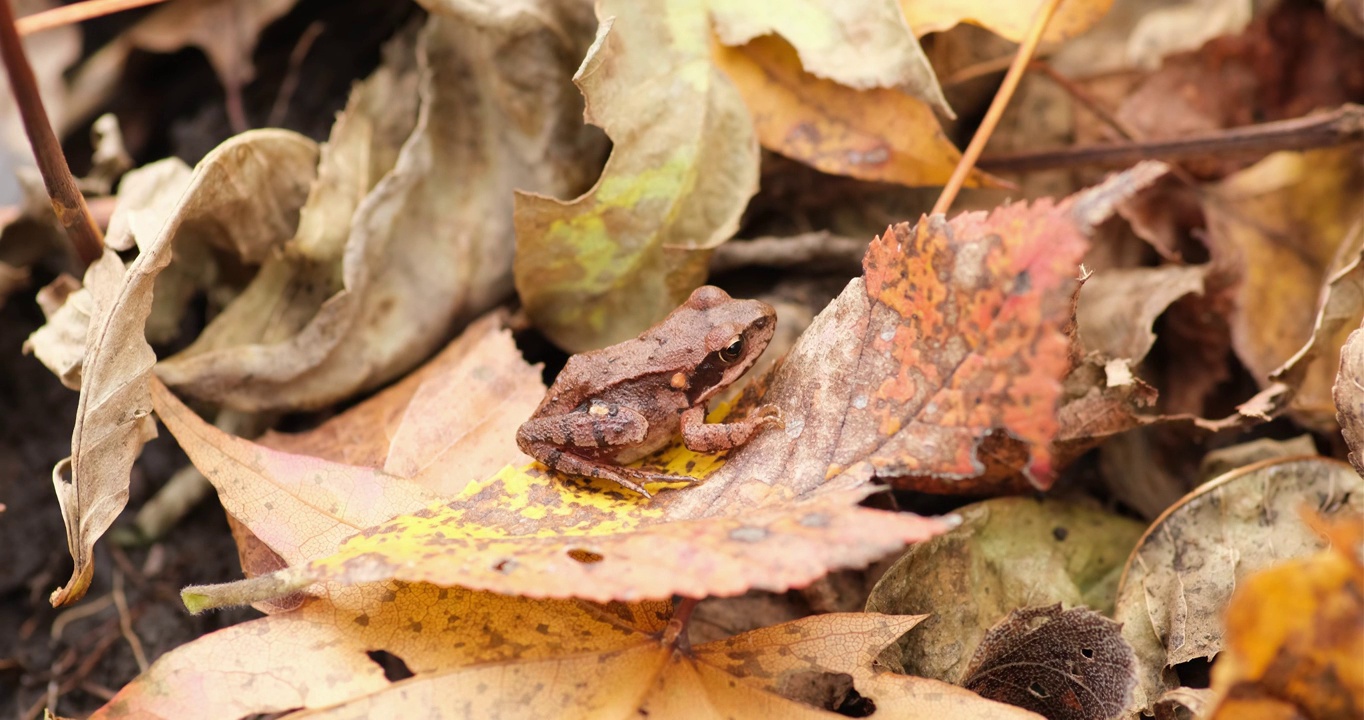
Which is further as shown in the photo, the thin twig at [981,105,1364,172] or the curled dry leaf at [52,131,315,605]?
the thin twig at [981,105,1364,172]

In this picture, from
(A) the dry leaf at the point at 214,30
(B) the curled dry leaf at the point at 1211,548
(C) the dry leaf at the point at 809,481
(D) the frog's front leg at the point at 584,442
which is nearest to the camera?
(C) the dry leaf at the point at 809,481

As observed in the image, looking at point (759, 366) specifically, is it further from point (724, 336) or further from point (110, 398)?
point (110, 398)

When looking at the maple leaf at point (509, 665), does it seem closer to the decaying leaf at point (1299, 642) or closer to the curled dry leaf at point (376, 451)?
the curled dry leaf at point (376, 451)

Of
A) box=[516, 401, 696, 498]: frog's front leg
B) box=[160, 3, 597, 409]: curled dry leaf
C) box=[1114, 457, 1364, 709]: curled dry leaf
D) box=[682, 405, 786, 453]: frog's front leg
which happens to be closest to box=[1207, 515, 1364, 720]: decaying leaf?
box=[1114, 457, 1364, 709]: curled dry leaf

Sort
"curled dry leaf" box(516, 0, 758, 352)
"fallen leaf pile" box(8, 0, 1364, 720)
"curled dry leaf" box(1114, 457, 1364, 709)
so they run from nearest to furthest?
1. "fallen leaf pile" box(8, 0, 1364, 720)
2. "curled dry leaf" box(1114, 457, 1364, 709)
3. "curled dry leaf" box(516, 0, 758, 352)

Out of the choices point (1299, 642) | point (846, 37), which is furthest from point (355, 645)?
point (846, 37)

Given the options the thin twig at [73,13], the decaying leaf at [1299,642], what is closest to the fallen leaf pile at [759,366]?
the decaying leaf at [1299,642]

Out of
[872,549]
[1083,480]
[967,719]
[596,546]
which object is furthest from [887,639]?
[1083,480]

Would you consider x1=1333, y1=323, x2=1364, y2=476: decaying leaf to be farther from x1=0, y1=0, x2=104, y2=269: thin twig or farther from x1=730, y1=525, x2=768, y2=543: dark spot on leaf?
x1=0, y1=0, x2=104, y2=269: thin twig
